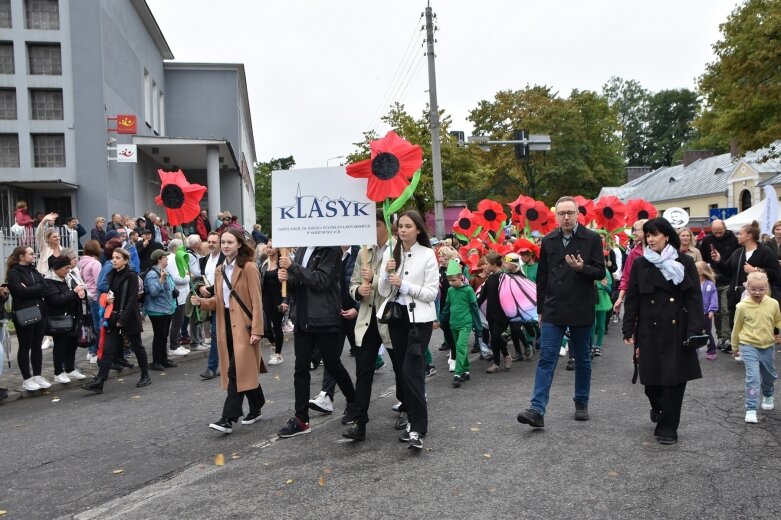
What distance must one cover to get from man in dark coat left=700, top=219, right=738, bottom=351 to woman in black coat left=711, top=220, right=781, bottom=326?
0.29 meters

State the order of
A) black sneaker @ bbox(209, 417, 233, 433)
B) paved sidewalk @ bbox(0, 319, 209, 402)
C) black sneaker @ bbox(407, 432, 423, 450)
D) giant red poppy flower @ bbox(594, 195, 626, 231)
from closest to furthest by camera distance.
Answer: black sneaker @ bbox(407, 432, 423, 450)
black sneaker @ bbox(209, 417, 233, 433)
paved sidewalk @ bbox(0, 319, 209, 402)
giant red poppy flower @ bbox(594, 195, 626, 231)

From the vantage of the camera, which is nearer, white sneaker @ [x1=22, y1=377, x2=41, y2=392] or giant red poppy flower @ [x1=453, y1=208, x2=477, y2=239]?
white sneaker @ [x1=22, y1=377, x2=41, y2=392]

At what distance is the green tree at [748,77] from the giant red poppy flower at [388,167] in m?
20.2

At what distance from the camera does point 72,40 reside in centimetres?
2292

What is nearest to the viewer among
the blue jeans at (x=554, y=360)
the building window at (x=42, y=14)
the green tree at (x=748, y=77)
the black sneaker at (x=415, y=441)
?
the black sneaker at (x=415, y=441)

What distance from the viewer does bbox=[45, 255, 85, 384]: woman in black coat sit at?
870 cm

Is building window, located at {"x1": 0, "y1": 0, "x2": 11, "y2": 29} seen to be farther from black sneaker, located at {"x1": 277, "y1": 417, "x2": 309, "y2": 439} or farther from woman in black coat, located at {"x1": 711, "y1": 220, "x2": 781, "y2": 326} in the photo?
woman in black coat, located at {"x1": 711, "y1": 220, "x2": 781, "y2": 326}

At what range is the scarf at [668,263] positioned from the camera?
5648 mm

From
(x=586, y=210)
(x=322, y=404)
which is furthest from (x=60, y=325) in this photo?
(x=586, y=210)

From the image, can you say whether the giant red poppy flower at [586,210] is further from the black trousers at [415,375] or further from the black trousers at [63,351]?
the black trousers at [63,351]

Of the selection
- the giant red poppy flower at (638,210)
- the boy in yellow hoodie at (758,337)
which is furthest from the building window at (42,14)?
the boy in yellow hoodie at (758,337)

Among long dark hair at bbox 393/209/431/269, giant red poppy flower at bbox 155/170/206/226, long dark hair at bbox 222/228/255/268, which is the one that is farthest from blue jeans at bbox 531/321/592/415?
giant red poppy flower at bbox 155/170/206/226

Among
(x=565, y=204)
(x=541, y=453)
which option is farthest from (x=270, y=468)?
(x=565, y=204)

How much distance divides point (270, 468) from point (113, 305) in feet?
14.4
